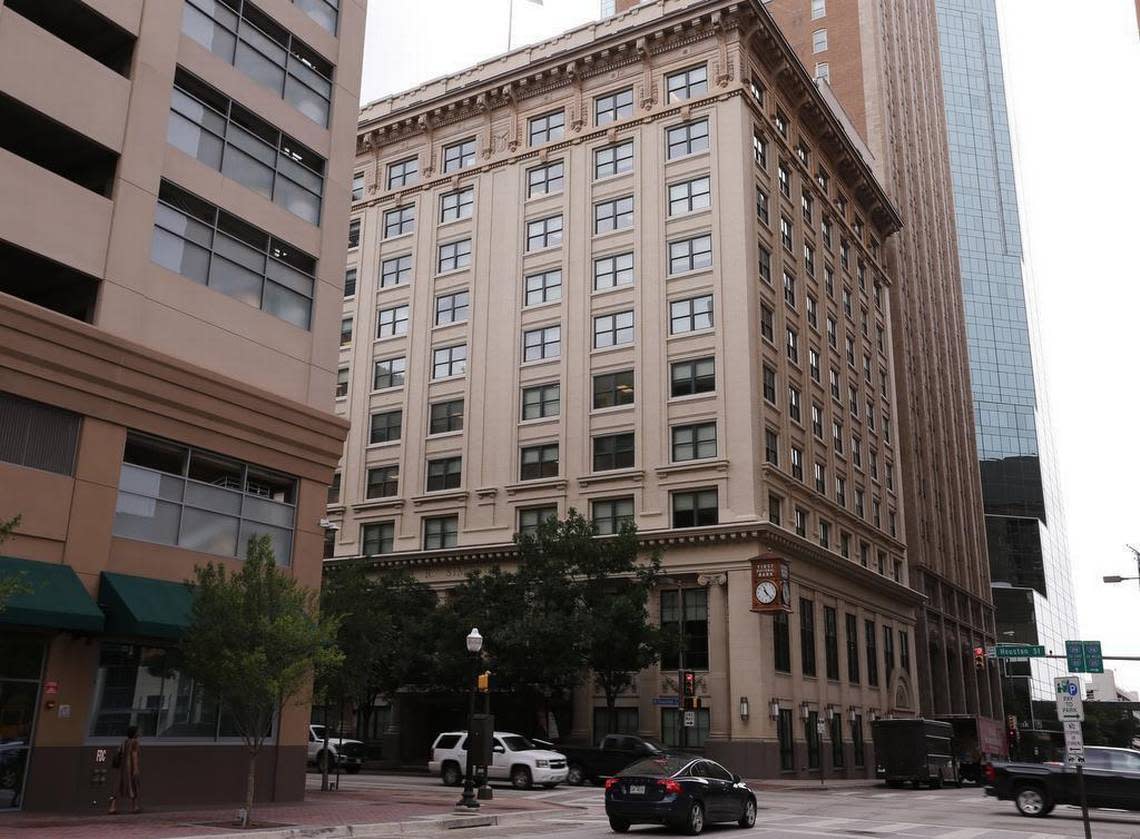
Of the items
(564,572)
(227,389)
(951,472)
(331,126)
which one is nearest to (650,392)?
(564,572)

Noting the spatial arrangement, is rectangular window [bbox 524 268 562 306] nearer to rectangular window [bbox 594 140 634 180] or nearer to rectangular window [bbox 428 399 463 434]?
rectangular window [bbox 594 140 634 180]

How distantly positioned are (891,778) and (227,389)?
32165mm

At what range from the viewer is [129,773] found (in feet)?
67.3

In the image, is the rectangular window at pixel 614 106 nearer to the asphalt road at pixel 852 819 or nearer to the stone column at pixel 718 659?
the stone column at pixel 718 659

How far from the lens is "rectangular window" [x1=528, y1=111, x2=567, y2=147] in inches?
2302

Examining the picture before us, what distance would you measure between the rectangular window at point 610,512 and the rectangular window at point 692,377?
577cm

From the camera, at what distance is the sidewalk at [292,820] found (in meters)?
17.4

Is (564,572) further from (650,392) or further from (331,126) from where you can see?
(331,126)

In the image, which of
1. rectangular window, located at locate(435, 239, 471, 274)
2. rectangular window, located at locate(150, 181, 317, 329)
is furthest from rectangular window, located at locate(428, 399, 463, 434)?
rectangular window, located at locate(150, 181, 317, 329)

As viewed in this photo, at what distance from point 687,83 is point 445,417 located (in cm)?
2204

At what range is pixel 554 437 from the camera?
176ft

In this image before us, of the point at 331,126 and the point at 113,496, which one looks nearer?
the point at 113,496

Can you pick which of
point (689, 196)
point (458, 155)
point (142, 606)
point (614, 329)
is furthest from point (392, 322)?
point (142, 606)

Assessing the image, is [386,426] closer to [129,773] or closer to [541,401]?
[541,401]
